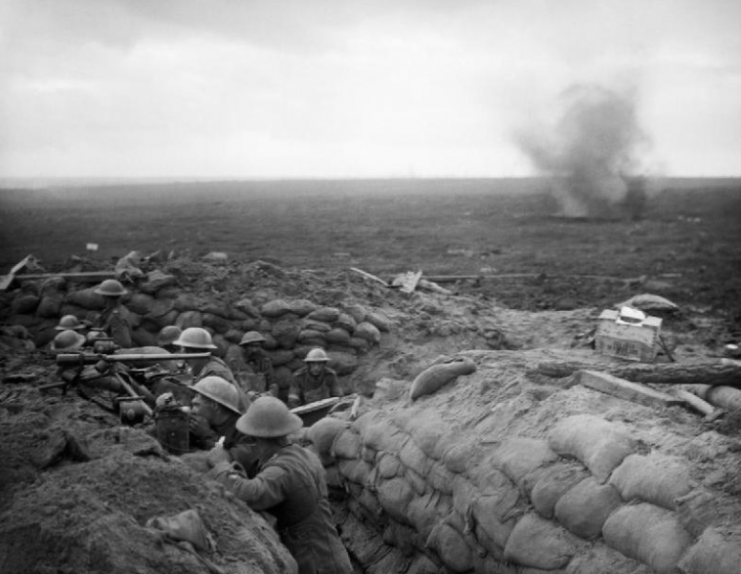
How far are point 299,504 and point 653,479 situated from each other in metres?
1.83

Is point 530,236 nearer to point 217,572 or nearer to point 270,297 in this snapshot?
point 270,297

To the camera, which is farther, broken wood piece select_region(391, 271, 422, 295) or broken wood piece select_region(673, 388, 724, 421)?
broken wood piece select_region(391, 271, 422, 295)

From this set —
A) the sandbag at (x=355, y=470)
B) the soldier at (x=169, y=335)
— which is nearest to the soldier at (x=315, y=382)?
the soldier at (x=169, y=335)

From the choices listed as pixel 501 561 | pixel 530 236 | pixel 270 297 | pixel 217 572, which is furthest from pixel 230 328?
pixel 530 236

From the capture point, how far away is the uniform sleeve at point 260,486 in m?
3.84

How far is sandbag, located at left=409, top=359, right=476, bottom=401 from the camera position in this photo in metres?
6.03

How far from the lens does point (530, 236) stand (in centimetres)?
2741

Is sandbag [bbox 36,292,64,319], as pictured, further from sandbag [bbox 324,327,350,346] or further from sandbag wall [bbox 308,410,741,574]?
sandbag wall [bbox 308,410,741,574]

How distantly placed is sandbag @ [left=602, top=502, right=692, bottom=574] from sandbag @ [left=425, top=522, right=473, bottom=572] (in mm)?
1250

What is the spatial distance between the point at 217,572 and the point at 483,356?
13.0 feet

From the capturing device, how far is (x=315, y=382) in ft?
28.3

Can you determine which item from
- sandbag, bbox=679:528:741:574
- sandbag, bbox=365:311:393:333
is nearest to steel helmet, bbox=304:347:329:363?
sandbag, bbox=365:311:393:333

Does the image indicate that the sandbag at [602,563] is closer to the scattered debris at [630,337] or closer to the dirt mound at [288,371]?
the dirt mound at [288,371]

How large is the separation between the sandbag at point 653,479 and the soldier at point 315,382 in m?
5.08
